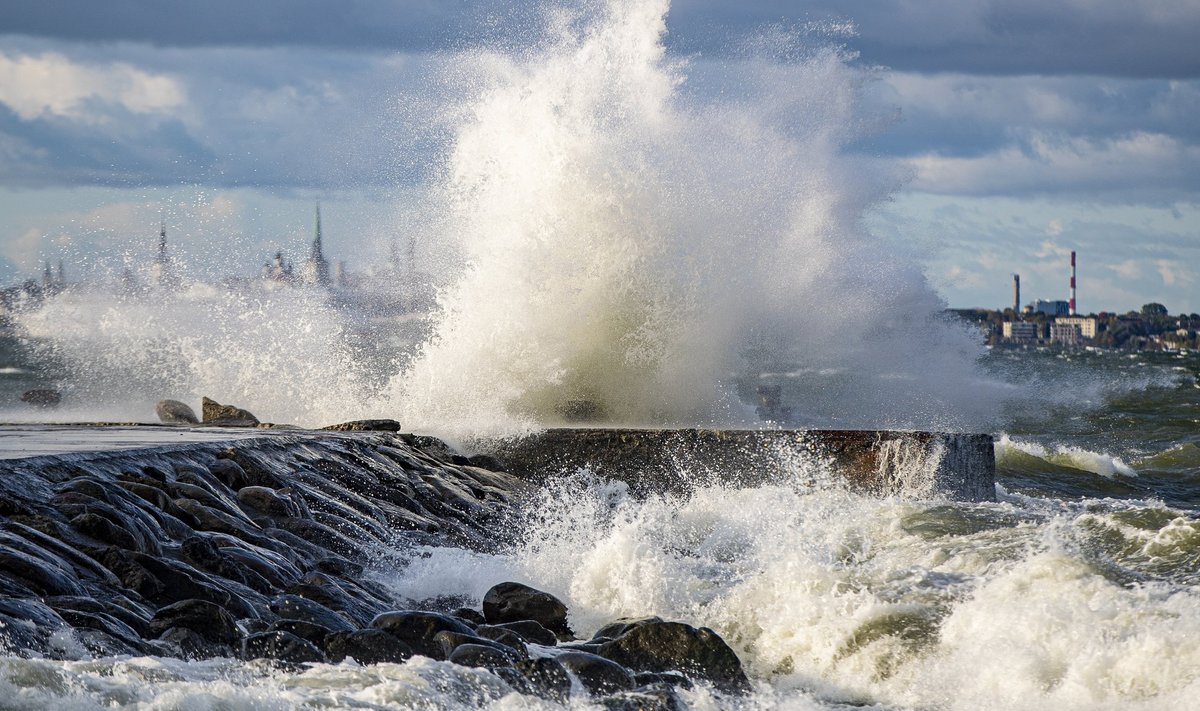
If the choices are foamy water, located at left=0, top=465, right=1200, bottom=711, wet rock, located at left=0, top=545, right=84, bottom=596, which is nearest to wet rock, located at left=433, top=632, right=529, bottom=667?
foamy water, located at left=0, top=465, right=1200, bottom=711

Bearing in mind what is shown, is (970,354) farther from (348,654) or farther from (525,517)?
(348,654)

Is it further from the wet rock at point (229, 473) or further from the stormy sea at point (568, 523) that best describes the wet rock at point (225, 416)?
the wet rock at point (229, 473)

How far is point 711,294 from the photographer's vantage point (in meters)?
16.7

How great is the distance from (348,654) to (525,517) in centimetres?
535

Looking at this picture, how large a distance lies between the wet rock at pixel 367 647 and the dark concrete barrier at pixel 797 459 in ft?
21.7

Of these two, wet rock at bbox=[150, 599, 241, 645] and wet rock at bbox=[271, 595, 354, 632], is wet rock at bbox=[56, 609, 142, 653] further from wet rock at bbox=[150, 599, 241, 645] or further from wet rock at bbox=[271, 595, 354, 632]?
wet rock at bbox=[271, 595, 354, 632]

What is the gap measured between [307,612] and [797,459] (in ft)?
21.3

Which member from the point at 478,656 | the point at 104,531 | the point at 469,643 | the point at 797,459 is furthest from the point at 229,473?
the point at 797,459

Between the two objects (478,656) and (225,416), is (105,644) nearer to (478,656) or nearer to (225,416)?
(478,656)

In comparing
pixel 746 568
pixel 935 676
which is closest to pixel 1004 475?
pixel 746 568

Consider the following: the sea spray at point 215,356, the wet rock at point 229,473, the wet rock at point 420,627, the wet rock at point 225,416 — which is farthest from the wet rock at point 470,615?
the sea spray at point 215,356

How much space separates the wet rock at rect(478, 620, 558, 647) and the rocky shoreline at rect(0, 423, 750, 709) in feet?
0.03

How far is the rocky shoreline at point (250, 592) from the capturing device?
5449mm

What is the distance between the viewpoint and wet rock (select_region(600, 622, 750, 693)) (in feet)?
20.0
